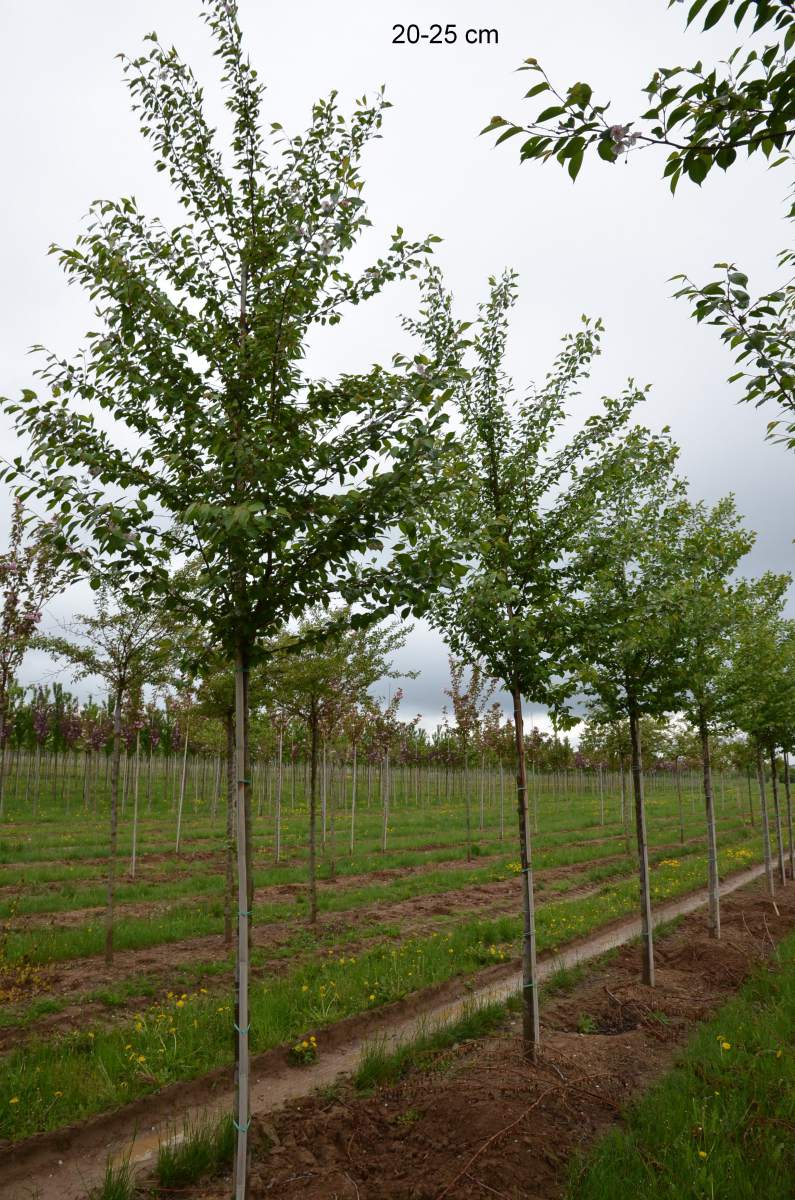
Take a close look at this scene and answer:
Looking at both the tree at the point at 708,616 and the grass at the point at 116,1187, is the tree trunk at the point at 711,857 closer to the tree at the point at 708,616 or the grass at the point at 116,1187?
the tree at the point at 708,616

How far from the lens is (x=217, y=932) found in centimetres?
1188

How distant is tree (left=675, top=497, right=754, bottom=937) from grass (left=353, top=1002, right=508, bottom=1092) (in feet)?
15.7

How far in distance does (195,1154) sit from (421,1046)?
8.82 feet

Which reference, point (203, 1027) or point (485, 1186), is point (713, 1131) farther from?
point (203, 1027)

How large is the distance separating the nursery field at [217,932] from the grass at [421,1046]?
93cm

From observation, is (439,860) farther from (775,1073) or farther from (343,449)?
(343,449)

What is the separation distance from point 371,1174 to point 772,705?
13.8 m

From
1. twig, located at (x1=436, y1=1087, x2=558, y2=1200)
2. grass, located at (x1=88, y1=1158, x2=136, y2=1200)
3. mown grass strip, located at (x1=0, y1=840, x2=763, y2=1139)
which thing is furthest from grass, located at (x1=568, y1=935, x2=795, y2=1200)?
mown grass strip, located at (x1=0, y1=840, x2=763, y2=1139)

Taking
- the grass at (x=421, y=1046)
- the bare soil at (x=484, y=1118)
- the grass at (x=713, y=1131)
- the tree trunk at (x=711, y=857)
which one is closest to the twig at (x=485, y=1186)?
the bare soil at (x=484, y=1118)

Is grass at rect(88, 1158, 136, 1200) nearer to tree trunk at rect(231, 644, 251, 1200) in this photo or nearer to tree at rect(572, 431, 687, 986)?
tree trunk at rect(231, 644, 251, 1200)

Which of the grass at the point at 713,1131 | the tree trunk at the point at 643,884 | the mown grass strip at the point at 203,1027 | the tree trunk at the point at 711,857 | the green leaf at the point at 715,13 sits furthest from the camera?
the tree trunk at the point at 711,857

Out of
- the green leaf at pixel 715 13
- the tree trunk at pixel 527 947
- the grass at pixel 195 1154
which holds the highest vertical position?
the green leaf at pixel 715 13

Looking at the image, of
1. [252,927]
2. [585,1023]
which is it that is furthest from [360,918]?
[585,1023]

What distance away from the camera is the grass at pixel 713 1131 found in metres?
4.49
